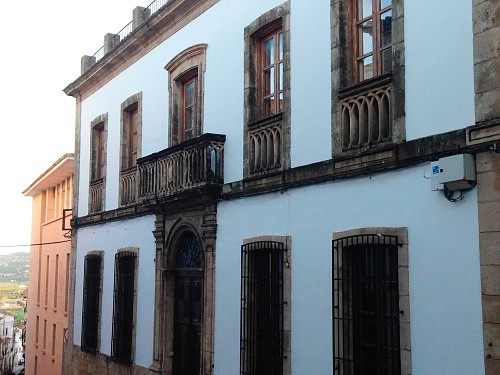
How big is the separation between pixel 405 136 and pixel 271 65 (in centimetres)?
325

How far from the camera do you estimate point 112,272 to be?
49.3 feet

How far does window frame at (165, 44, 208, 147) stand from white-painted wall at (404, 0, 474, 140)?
517 centimetres

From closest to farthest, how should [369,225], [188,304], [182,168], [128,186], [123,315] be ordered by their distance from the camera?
1. [369,225]
2. [182,168]
3. [188,304]
4. [123,315]
5. [128,186]

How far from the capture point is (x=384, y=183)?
7.64 meters

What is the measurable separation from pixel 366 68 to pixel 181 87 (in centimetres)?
529

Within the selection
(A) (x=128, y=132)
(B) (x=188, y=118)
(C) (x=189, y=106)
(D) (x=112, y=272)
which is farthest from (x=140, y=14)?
(D) (x=112, y=272)

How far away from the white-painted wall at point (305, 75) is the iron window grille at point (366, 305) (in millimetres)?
1234

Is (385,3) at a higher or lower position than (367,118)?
higher

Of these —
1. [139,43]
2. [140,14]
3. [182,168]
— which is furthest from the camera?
[140,14]

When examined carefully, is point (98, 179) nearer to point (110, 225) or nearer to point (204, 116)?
point (110, 225)

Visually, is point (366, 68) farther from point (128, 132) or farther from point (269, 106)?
point (128, 132)

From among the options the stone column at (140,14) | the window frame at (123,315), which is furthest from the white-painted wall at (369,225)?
the stone column at (140,14)

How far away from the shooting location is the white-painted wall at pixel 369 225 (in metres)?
6.58

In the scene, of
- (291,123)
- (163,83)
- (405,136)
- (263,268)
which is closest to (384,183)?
(405,136)
